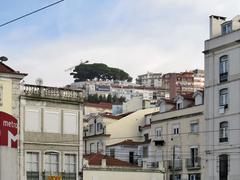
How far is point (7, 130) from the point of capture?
54.4 feet

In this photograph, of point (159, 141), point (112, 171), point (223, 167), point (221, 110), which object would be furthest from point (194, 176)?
point (112, 171)

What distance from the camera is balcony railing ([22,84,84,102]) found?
56.3m

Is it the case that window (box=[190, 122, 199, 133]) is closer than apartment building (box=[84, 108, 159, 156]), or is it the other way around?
window (box=[190, 122, 199, 133])

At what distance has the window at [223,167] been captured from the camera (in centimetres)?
6234

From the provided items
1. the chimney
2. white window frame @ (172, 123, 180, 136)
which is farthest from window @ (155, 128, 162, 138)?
the chimney

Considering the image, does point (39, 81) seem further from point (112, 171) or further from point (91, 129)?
point (91, 129)

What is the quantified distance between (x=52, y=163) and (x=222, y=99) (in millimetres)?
16853

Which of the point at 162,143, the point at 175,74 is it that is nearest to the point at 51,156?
the point at 162,143

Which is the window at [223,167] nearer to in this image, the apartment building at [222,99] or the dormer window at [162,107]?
the apartment building at [222,99]

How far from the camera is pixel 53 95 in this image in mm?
57156

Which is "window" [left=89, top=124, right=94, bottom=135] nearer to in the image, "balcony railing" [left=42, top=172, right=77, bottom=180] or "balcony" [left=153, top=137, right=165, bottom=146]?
"balcony" [left=153, top=137, right=165, bottom=146]

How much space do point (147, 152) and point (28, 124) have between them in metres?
24.7

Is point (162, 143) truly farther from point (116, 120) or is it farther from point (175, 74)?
point (175, 74)

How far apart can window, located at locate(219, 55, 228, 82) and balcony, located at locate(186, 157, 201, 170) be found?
9.45 metres
